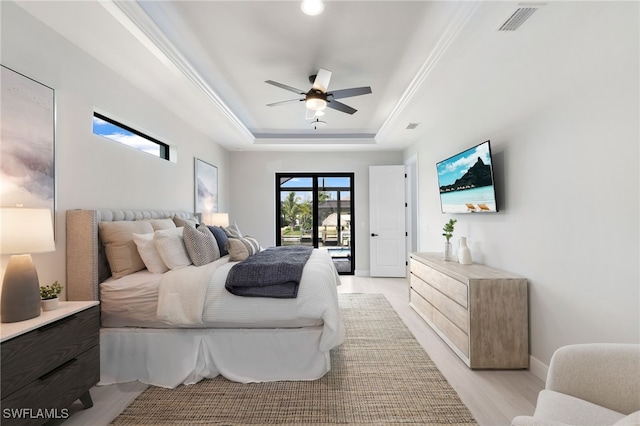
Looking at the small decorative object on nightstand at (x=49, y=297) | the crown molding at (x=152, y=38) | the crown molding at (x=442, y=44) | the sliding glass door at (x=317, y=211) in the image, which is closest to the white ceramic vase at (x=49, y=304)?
the small decorative object on nightstand at (x=49, y=297)

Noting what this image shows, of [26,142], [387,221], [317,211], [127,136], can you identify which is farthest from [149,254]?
[387,221]

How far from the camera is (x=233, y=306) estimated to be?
221cm

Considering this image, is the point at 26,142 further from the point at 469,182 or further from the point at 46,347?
the point at 469,182

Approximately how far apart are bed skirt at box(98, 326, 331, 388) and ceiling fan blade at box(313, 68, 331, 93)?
7.44 ft

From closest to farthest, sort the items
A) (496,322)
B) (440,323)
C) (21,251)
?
(21,251), (496,322), (440,323)

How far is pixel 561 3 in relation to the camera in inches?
71.3

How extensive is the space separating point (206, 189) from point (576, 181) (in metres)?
4.55

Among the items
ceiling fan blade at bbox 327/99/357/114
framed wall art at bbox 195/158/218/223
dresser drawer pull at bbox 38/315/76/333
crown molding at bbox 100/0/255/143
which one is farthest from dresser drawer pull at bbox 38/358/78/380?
ceiling fan blade at bbox 327/99/357/114

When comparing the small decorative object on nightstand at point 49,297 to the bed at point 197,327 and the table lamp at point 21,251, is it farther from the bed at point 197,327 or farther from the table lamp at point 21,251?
the bed at point 197,327

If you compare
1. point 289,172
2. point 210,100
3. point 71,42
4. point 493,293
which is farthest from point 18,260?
point 289,172

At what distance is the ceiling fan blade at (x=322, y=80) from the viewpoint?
2844mm

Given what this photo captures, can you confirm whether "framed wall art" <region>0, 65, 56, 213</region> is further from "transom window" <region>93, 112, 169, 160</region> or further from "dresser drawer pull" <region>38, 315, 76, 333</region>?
"dresser drawer pull" <region>38, 315, 76, 333</region>

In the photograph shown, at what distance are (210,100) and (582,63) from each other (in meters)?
3.30

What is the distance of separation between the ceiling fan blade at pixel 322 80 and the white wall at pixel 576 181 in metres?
1.59
